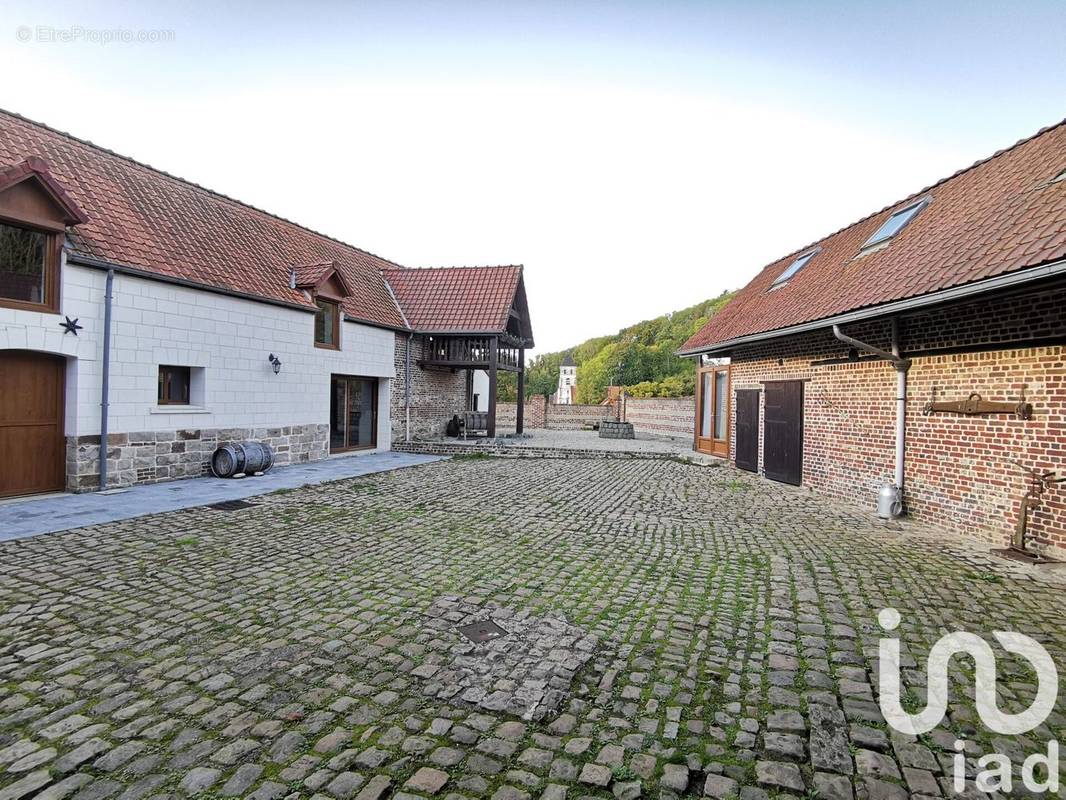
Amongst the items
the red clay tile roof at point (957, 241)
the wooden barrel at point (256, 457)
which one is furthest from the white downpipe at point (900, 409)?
the wooden barrel at point (256, 457)

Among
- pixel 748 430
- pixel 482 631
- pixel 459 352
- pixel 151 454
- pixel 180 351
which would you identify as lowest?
pixel 482 631

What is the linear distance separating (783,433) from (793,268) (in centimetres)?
455

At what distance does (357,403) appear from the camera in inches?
571

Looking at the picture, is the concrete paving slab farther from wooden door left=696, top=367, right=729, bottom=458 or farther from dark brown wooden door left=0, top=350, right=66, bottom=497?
wooden door left=696, top=367, right=729, bottom=458

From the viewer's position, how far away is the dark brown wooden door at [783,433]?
10141 millimetres

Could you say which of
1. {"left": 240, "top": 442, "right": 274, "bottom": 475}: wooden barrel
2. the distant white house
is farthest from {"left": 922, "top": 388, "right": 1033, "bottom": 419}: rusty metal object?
the distant white house

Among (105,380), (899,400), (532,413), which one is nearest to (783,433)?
(899,400)

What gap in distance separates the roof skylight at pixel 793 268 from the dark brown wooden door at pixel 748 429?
2786mm

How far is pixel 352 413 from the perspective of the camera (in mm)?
14352

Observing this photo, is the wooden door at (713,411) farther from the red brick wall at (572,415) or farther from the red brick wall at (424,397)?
the red brick wall at (572,415)

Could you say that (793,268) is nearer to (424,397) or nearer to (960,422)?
(960,422)

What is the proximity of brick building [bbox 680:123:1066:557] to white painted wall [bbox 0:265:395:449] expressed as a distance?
31.3 ft

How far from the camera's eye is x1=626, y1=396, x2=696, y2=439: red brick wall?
2088cm

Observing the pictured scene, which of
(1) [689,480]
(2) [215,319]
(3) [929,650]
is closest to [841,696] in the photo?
(3) [929,650]
